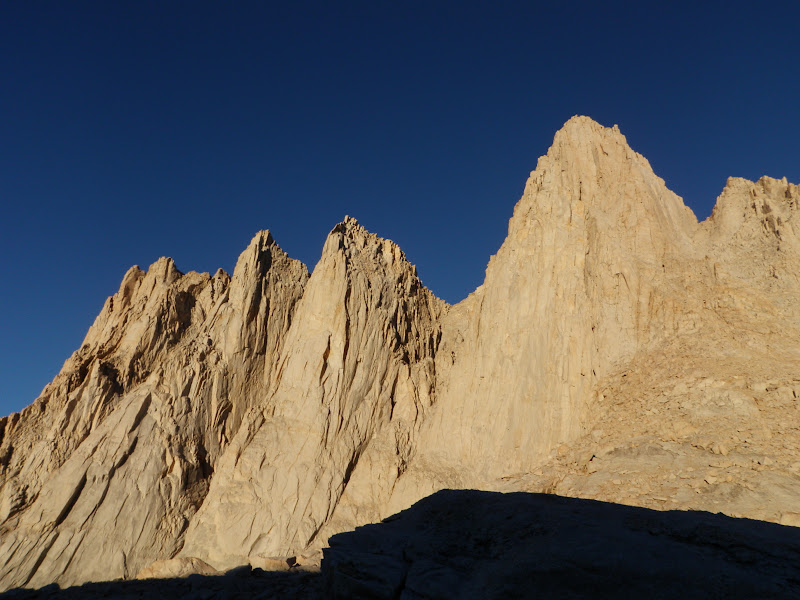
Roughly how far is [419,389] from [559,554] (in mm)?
22178

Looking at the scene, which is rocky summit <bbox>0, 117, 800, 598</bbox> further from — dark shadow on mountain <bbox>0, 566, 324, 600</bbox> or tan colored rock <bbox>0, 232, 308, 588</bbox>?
dark shadow on mountain <bbox>0, 566, 324, 600</bbox>

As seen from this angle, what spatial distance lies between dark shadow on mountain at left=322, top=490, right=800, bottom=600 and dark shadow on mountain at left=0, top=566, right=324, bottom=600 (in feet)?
7.60

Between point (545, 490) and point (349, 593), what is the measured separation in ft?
35.1

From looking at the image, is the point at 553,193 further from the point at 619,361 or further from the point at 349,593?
the point at 349,593

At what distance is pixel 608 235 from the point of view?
85.4 ft

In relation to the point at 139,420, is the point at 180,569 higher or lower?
lower

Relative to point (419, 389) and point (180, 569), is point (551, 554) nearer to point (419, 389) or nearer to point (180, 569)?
point (180, 569)

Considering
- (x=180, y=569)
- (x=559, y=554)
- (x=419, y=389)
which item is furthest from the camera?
(x=419, y=389)

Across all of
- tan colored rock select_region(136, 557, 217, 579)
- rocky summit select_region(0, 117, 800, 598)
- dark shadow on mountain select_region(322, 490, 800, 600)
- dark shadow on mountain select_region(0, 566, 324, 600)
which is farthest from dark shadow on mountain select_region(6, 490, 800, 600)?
tan colored rock select_region(136, 557, 217, 579)

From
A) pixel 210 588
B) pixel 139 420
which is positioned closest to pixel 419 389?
pixel 139 420

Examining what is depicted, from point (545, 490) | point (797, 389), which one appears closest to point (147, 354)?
point (545, 490)

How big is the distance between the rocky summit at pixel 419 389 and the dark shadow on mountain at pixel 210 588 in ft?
3.04

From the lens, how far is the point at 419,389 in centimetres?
3159

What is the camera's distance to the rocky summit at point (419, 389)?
19.0 m
